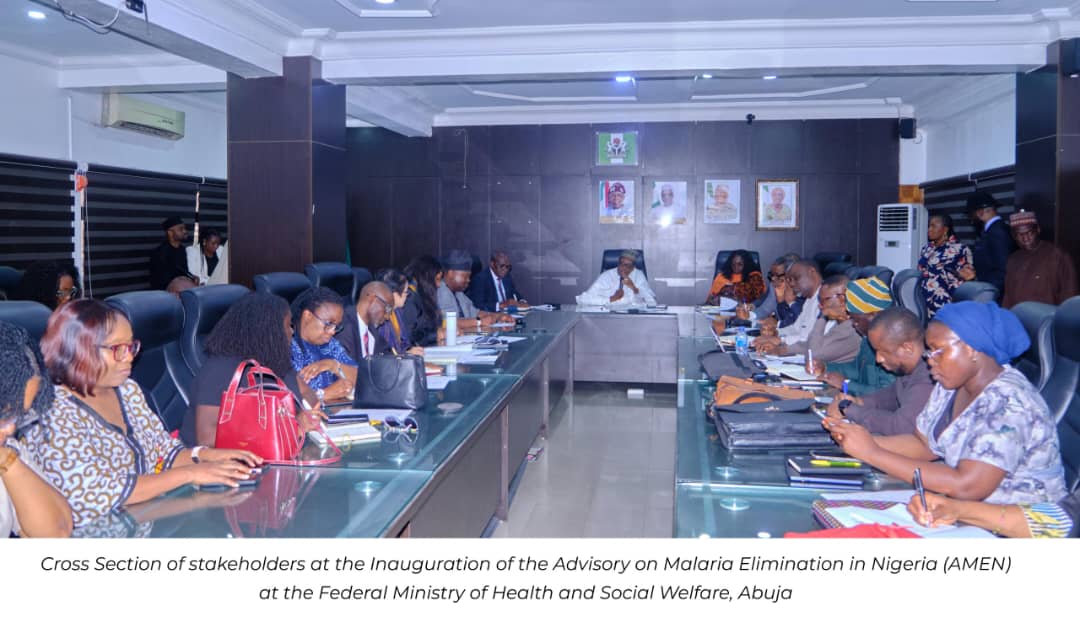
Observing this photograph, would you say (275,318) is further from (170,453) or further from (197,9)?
(197,9)

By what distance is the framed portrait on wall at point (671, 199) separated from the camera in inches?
374

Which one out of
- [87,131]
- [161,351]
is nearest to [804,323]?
[161,351]

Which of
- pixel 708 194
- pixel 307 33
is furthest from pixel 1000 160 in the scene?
pixel 307 33

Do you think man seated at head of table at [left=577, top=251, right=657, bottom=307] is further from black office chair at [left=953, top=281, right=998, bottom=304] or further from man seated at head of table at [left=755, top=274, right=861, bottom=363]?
black office chair at [left=953, top=281, right=998, bottom=304]

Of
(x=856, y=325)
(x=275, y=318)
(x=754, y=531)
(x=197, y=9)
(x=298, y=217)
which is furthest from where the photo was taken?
(x=298, y=217)

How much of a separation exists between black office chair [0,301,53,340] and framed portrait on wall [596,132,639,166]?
784 centimetres

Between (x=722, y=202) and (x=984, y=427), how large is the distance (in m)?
7.75

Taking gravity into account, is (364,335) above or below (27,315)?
below

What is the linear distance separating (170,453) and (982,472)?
1964mm

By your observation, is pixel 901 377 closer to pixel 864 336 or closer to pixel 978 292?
pixel 978 292

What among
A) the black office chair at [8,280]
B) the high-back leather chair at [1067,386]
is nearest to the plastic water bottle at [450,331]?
the high-back leather chair at [1067,386]

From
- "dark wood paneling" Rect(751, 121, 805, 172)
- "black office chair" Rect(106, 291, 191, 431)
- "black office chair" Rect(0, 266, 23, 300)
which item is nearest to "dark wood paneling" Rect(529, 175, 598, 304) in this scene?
"dark wood paneling" Rect(751, 121, 805, 172)

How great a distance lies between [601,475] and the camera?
4.72 m

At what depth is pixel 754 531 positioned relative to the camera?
5.69ft
